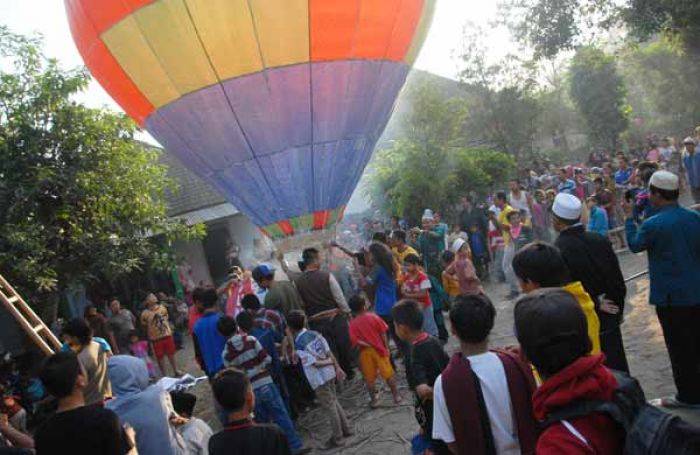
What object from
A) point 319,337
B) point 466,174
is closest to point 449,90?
point 466,174

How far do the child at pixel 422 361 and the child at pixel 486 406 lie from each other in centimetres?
40

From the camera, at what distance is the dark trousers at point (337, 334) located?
6496 mm

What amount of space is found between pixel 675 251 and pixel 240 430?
2993 mm

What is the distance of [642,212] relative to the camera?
5336mm

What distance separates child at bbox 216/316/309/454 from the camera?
4848mm

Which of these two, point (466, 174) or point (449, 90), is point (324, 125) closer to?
point (466, 174)

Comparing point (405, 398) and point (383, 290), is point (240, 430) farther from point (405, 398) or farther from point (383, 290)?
point (383, 290)

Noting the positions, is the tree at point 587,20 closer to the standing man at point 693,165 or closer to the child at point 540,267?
the standing man at point 693,165

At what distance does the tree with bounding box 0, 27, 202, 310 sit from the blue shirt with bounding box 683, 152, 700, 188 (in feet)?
30.7

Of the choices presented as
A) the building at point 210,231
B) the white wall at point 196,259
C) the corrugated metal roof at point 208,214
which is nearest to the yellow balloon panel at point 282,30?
the building at point 210,231

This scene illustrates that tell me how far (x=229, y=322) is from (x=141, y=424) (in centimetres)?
147

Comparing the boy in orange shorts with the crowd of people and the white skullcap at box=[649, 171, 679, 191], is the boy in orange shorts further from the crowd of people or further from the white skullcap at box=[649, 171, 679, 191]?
the white skullcap at box=[649, 171, 679, 191]

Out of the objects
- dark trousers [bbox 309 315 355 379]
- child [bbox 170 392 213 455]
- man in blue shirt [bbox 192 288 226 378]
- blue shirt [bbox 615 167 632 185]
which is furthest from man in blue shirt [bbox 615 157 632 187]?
child [bbox 170 392 213 455]

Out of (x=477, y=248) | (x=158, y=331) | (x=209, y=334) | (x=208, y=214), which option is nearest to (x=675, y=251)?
(x=209, y=334)
